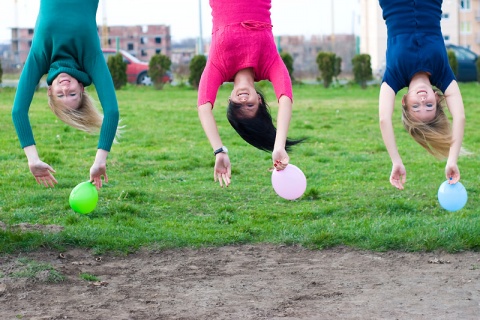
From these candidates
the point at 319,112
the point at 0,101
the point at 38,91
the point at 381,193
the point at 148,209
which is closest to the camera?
the point at 148,209

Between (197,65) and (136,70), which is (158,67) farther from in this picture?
(136,70)

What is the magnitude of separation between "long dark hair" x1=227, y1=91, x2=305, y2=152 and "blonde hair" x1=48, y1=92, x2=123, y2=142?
116 centimetres

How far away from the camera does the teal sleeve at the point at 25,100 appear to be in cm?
649

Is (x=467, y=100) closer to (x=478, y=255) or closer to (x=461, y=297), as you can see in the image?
(x=478, y=255)

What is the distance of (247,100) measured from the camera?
6.64 m

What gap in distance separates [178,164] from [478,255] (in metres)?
5.50

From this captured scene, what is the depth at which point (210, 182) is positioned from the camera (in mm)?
10891

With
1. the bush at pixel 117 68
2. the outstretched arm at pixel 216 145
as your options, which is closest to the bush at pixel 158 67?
the bush at pixel 117 68

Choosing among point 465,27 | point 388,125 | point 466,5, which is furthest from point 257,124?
point 466,5

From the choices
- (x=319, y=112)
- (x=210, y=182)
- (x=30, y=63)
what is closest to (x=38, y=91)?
(x=319, y=112)

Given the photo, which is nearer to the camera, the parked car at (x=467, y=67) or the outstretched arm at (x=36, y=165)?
the outstretched arm at (x=36, y=165)

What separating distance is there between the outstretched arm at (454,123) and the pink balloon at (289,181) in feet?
4.11

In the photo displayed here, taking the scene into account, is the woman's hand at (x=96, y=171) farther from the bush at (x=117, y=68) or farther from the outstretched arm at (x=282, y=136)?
the bush at (x=117, y=68)

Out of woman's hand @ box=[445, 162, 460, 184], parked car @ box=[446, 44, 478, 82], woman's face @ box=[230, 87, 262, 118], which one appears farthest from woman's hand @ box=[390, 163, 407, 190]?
parked car @ box=[446, 44, 478, 82]
